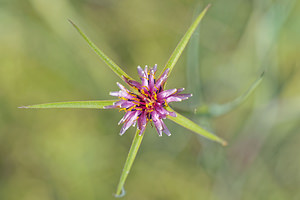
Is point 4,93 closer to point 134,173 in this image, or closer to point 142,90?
point 134,173

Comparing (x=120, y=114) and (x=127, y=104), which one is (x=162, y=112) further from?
(x=120, y=114)

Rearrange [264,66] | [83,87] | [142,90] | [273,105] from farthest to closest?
1. [83,87]
2. [273,105]
3. [264,66]
4. [142,90]

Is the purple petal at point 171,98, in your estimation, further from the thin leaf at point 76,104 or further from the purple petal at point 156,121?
the thin leaf at point 76,104

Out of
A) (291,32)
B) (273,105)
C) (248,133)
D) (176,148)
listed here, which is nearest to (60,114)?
(176,148)

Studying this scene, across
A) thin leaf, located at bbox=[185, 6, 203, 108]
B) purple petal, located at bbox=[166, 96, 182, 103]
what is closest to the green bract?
purple petal, located at bbox=[166, 96, 182, 103]

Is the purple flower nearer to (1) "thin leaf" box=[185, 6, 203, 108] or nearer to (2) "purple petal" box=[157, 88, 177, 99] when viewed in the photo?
(2) "purple petal" box=[157, 88, 177, 99]
